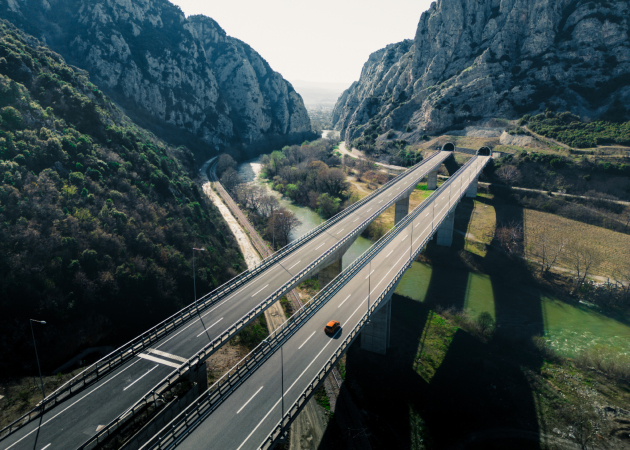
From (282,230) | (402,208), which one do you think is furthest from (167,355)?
(402,208)

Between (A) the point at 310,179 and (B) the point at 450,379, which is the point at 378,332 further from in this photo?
(A) the point at 310,179

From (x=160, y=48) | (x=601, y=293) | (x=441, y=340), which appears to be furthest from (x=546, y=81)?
(x=160, y=48)

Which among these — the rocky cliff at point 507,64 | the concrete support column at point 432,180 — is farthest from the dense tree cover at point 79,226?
the rocky cliff at point 507,64

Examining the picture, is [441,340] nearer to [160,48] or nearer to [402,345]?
[402,345]

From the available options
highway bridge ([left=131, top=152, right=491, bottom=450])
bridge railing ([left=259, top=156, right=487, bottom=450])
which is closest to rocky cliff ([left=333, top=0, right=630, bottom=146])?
bridge railing ([left=259, top=156, right=487, bottom=450])

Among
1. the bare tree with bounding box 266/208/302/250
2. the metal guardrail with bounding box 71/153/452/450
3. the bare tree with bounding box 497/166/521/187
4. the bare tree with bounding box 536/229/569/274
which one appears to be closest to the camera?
the metal guardrail with bounding box 71/153/452/450

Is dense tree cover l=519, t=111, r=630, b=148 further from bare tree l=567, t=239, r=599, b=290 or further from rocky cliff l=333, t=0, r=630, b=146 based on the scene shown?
bare tree l=567, t=239, r=599, b=290

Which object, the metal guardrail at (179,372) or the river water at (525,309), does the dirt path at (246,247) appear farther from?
the river water at (525,309)
